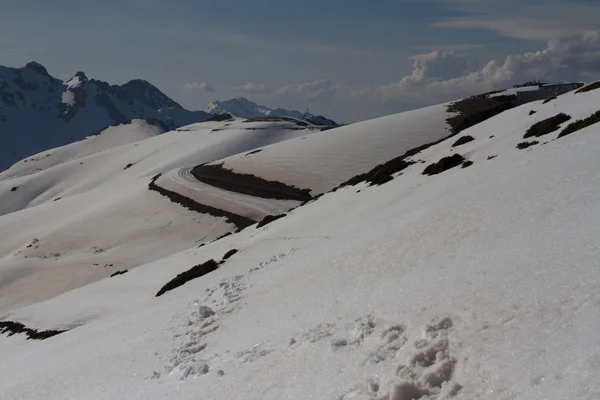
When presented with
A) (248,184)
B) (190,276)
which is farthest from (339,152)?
(190,276)

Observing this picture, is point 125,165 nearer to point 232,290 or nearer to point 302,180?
point 302,180

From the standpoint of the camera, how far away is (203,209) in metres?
60.0

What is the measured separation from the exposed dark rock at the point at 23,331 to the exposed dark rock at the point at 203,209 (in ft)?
81.8

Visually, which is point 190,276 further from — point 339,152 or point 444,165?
point 339,152

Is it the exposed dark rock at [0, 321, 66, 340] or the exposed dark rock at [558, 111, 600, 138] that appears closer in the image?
the exposed dark rock at [558, 111, 600, 138]

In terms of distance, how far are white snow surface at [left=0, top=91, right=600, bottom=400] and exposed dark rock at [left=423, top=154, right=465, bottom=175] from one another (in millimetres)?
6387

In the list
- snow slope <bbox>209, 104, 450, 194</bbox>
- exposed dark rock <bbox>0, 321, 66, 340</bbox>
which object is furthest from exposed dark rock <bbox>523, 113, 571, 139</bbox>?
snow slope <bbox>209, 104, 450, 194</bbox>

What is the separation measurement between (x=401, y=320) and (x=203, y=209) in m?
52.6

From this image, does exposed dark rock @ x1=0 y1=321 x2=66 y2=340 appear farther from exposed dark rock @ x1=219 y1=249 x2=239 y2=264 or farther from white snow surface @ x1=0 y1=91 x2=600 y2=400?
exposed dark rock @ x1=219 y1=249 x2=239 y2=264

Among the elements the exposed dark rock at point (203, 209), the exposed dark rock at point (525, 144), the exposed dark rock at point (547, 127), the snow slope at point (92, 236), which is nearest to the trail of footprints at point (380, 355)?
the exposed dark rock at point (525, 144)

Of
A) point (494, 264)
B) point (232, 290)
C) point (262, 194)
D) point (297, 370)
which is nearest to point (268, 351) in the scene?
point (297, 370)

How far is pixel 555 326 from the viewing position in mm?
7156

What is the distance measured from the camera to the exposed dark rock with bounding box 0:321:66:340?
990 inches

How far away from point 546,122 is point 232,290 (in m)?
21.7
